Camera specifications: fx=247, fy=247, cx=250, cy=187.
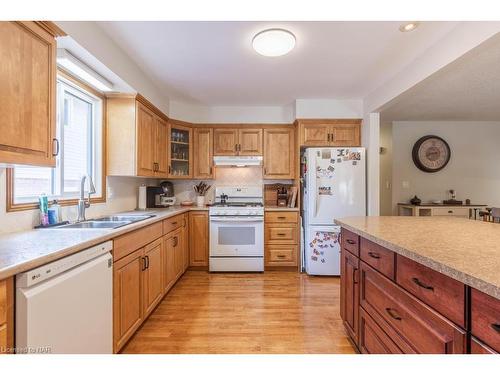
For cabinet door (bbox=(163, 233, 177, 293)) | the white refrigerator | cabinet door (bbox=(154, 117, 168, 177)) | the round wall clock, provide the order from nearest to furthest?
cabinet door (bbox=(163, 233, 177, 293)) → cabinet door (bbox=(154, 117, 168, 177)) → the white refrigerator → the round wall clock

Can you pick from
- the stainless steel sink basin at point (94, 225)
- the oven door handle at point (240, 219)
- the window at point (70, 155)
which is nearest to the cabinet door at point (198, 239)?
the oven door handle at point (240, 219)

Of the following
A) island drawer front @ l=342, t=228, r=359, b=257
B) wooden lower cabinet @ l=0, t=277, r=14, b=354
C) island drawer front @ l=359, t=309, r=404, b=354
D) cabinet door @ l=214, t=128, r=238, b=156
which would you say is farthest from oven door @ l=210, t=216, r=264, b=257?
wooden lower cabinet @ l=0, t=277, r=14, b=354

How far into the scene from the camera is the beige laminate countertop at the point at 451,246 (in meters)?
0.78

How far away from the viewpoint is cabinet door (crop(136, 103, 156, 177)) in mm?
2613

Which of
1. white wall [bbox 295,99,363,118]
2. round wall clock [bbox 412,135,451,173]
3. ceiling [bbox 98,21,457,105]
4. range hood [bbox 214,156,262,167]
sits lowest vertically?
range hood [bbox 214,156,262,167]

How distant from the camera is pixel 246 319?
85.7 inches

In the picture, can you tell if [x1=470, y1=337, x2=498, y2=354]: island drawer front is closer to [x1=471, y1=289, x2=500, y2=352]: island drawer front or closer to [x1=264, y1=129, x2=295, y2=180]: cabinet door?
[x1=471, y1=289, x2=500, y2=352]: island drawer front

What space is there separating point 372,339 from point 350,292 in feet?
1.16

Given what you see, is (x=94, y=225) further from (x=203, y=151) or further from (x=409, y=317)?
(x=409, y=317)

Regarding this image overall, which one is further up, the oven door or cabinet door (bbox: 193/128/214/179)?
cabinet door (bbox: 193/128/214/179)

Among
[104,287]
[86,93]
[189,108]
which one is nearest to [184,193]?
[189,108]

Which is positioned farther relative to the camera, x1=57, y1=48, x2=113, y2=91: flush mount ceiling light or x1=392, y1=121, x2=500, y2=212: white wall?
x1=392, y1=121, x2=500, y2=212: white wall

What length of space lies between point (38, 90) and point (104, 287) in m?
1.13
